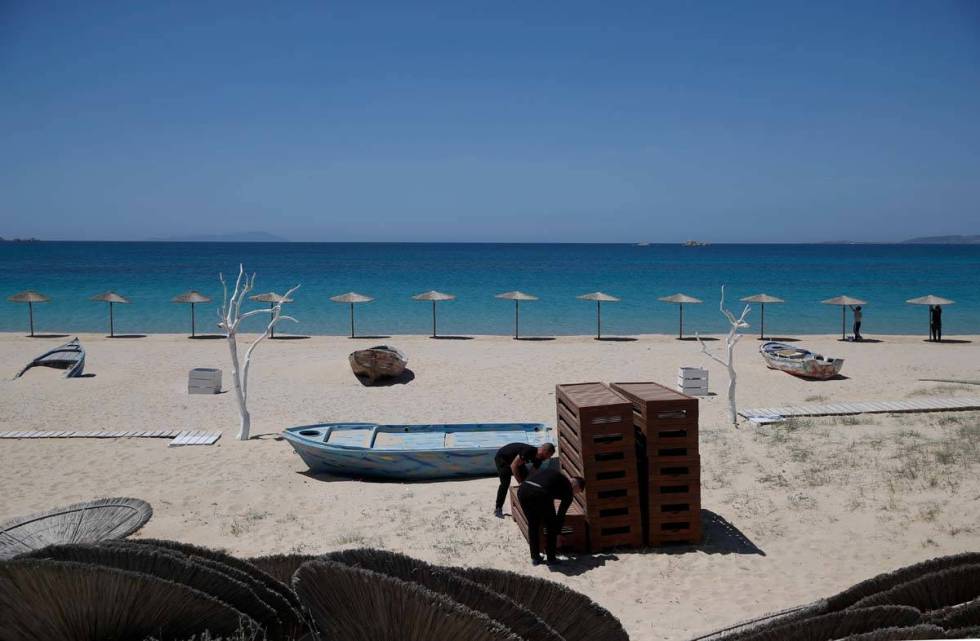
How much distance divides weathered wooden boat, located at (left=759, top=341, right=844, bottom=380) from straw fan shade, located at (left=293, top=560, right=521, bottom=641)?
20.1m

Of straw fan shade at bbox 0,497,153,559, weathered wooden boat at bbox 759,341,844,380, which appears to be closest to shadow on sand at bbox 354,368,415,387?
straw fan shade at bbox 0,497,153,559

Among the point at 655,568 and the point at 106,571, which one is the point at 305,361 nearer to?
the point at 655,568

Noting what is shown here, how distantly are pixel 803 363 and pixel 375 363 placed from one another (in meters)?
11.7

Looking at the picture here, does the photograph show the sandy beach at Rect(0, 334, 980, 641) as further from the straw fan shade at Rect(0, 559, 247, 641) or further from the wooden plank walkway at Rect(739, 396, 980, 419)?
the straw fan shade at Rect(0, 559, 247, 641)

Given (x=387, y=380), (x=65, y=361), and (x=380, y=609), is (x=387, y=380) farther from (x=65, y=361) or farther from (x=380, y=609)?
(x=380, y=609)

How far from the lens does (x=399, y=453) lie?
36.1 ft

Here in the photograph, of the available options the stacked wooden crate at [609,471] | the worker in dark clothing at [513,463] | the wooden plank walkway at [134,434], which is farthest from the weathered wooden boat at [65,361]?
the stacked wooden crate at [609,471]

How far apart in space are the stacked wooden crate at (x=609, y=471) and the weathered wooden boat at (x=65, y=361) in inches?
666

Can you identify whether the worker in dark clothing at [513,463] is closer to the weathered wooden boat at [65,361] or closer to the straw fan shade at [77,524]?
the straw fan shade at [77,524]

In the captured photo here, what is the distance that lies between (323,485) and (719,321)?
32897mm

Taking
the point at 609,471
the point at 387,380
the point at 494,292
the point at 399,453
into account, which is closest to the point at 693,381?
the point at 387,380

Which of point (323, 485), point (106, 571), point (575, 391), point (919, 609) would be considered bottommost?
point (323, 485)

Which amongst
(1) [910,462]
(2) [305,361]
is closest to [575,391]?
(1) [910,462]

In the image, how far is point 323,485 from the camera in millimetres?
10891
